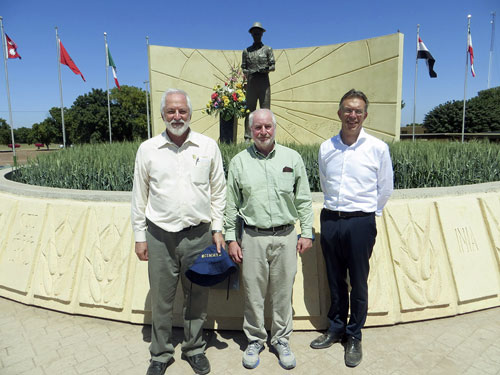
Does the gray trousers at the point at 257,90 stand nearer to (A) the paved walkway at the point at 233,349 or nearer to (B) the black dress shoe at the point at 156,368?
(A) the paved walkway at the point at 233,349

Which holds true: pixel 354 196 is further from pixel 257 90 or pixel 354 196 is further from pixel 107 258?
pixel 257 90

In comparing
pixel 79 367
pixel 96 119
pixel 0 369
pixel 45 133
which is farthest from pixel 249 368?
pixel 45 133

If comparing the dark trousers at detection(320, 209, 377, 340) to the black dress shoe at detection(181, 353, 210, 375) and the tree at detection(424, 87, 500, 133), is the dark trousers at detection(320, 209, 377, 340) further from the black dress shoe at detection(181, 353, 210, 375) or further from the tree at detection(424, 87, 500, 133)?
the tree at detection(424, 87, 500, 133)

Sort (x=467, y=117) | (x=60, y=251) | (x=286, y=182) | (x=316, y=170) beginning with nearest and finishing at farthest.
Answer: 1. (x=286, y=182)
2. (x=60, y=251)
3. (x=316, y=170)
4. (x=467, y=117)

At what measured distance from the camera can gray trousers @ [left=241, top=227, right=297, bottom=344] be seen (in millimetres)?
2250

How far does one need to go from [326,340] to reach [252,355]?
61 cm

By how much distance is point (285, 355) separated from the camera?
232 centimetres

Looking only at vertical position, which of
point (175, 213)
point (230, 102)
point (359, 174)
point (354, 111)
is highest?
point (230, 102)

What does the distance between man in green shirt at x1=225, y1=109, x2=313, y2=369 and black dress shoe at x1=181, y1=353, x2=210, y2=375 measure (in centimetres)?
27

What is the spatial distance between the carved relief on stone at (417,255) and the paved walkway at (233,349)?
0.23m

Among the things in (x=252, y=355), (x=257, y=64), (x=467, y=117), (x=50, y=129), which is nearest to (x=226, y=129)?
(x=257, y=64)

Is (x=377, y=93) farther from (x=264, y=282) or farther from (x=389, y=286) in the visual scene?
(x=264, y=282)

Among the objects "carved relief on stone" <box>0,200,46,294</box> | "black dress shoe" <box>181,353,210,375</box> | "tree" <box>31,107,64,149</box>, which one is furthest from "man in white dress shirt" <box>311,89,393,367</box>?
"tree" <box>31,107,64,149</box>

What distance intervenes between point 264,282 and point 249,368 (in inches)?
24.0
